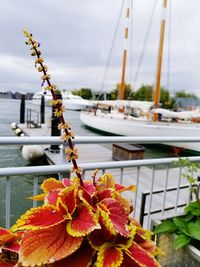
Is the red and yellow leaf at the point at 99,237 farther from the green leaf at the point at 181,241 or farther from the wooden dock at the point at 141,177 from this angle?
the wooden dock at the point at 141,177

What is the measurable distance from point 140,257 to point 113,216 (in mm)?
132

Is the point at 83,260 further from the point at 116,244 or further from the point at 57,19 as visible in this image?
the point at 57,19

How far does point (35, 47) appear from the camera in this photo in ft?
2.21

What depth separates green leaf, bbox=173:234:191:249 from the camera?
136 cm

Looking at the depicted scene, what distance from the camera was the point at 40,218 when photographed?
2.21ft

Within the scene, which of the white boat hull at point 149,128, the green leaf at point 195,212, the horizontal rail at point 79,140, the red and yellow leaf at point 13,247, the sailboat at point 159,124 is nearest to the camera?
the red and yellow leaf at point 13,247

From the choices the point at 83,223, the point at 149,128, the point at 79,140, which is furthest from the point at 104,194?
the point at 149,128

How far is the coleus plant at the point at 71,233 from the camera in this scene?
62cm

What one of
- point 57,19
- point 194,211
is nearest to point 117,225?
point 194,211

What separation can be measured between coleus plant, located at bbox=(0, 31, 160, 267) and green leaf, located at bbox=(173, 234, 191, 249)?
2.33 feet

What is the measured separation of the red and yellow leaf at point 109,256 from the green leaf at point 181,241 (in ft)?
2.79

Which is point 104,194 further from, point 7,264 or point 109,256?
point 7,264

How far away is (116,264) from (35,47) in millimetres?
614

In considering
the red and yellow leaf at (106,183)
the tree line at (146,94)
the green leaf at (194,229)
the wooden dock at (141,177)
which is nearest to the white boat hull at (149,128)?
the wooden dock at (141,177)
